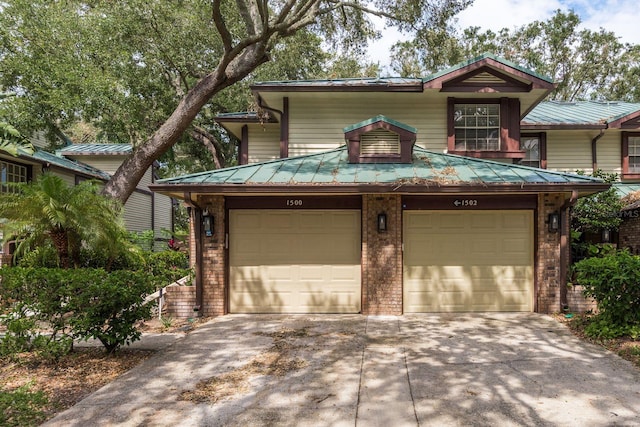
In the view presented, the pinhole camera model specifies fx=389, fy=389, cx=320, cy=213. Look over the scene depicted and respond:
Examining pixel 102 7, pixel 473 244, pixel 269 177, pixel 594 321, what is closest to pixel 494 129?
pixel 473 244

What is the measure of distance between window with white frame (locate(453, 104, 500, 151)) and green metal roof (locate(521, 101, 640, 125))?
271 cm

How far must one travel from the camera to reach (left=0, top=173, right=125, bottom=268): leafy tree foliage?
8.05 metres

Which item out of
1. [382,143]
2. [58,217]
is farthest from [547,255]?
[58,217]

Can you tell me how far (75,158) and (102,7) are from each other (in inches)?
302

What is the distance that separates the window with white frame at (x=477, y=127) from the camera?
11.1m

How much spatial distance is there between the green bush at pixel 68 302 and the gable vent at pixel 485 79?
9.92m

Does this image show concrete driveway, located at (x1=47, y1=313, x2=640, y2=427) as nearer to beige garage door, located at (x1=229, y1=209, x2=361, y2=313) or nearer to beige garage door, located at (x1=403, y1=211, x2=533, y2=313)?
beige garage door, located at (x1=403, y1=211, x2=533, y2=313)

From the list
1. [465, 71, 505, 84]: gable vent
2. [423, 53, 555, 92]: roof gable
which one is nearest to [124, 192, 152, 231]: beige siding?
[423, 53, 555, 92]: roof gable

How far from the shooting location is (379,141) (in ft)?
31.7

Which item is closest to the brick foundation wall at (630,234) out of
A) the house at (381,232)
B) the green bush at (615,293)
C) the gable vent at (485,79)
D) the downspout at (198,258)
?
the house at (381,232)

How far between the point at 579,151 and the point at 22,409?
16097 mm

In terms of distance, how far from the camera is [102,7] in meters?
15.3

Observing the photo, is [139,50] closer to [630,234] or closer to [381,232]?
[381,232]

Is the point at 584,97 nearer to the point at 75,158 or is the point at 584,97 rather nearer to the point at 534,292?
the point at 534,292
